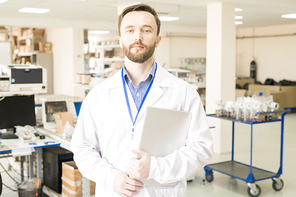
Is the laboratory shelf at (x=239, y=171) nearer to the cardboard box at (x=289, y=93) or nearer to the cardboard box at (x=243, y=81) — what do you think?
the cardboard box at (x=289, y=93)

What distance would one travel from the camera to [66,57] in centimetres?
1049

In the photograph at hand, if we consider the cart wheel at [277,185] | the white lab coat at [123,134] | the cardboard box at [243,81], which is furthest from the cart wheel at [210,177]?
the cardboard box at [243,81]

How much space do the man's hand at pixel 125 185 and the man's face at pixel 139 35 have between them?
1.62ft

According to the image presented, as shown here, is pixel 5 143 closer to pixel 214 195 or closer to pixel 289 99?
pixel 214 195

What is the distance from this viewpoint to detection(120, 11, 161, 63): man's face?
1489mm

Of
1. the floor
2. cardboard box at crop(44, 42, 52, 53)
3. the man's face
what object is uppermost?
cardboard box at crop(44, 42, 52, 53)

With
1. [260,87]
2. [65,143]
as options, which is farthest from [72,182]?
[260,87]

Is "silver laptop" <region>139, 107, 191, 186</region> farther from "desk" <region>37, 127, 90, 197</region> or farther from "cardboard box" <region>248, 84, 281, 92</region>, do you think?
"cardboard box" <region>248, 84, 281, 92</region>

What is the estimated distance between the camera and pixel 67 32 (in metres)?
10.4

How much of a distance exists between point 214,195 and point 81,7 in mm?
4457

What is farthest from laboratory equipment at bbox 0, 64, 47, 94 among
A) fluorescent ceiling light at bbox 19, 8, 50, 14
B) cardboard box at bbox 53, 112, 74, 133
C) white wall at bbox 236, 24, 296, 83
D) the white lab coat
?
white wall at bbox 236, 24, 296, 83

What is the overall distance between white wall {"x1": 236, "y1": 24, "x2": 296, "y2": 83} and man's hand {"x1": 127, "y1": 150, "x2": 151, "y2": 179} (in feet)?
35.2

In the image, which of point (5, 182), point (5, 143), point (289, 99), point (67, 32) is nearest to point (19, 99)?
point (5, 143)

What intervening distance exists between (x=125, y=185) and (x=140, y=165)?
0.41ft
